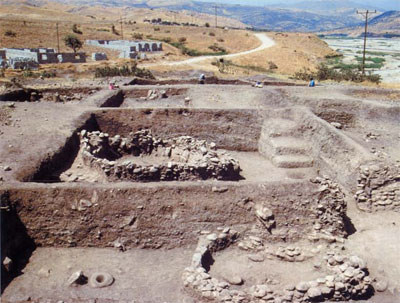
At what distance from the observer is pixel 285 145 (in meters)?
12.4

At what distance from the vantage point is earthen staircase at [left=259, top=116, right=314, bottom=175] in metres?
12.1

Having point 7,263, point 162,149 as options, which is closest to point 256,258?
point 7,263

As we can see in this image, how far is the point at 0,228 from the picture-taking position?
275 inches

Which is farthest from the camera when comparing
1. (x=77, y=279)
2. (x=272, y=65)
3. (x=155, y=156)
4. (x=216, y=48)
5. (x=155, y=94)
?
(x=216, y=48)

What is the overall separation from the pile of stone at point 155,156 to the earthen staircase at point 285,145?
202 cm

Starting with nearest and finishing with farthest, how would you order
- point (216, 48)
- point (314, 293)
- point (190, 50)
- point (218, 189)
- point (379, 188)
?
point (314, 293), point (218, 189), point (379, 188), point (190, 50), point (216, 48)

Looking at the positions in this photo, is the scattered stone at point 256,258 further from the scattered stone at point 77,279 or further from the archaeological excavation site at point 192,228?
the scattered stone at point 77,279

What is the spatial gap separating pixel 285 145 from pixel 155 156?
417cm

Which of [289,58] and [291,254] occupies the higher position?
[289,58]

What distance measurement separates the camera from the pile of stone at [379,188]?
9.24 meters

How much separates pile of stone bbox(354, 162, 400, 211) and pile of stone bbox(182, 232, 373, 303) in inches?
114

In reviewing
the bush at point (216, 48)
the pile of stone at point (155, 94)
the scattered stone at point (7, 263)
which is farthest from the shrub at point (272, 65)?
the scattered stone at point (7, 263)

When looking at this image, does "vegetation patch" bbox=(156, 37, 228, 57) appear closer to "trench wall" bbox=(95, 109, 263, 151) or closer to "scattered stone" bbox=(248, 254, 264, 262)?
"trench wall" bbox=(95, 109, 263, 151)

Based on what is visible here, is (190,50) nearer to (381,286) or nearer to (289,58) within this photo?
(289,58)
